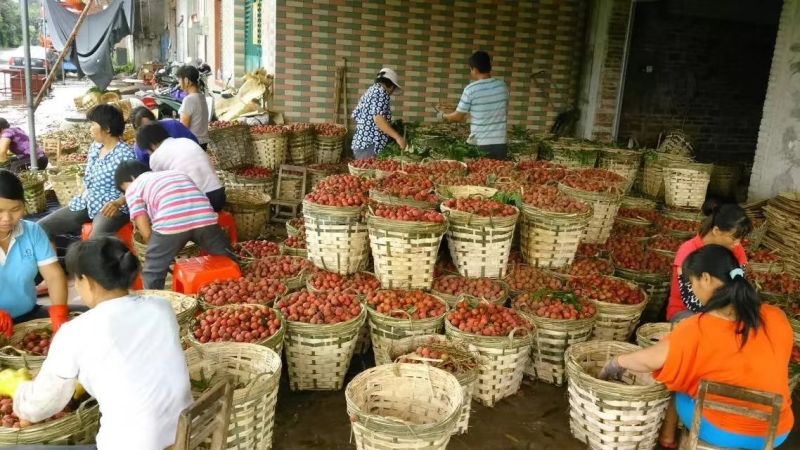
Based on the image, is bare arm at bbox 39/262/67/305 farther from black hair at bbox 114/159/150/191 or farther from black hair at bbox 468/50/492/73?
black hair at bbox 468/50/492/73

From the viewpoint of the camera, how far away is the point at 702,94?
10.4m

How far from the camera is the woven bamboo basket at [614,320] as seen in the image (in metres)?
4.15

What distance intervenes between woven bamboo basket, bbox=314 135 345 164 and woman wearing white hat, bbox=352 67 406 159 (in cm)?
115

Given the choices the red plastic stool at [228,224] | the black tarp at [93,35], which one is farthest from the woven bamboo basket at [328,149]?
the black tarp at [93,35]

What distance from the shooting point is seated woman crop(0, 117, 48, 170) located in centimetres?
738

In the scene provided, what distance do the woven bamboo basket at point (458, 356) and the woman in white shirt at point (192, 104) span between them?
15.1 feet

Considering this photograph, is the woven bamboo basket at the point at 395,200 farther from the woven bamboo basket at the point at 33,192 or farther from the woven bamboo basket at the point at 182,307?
the woven bamboo basket at the point at 33,192

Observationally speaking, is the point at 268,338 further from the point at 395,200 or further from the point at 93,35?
the point at 93,35

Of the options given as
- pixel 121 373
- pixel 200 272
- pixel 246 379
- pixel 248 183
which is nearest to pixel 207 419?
pixel 121 373

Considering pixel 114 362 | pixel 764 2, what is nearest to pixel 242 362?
pixel 114 362

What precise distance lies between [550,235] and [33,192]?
5.63m

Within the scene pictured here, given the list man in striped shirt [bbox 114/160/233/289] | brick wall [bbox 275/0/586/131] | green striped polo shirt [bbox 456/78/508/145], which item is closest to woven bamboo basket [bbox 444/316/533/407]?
man in striped shirt [bbox 114/160/233/289]

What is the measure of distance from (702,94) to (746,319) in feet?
29.1

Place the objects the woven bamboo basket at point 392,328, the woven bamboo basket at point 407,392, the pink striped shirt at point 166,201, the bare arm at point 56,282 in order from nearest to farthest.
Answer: the woven bamboo basket at point 407,392, the bare arm at point 56,282, the woven bamboo basket at point 392,328, the pink striped shirt at point 166,201
